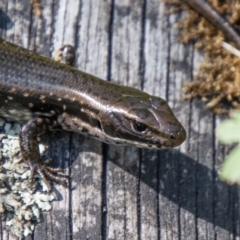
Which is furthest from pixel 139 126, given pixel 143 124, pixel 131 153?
pixel 131 153

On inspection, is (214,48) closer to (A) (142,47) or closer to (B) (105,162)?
(A) (142,47)

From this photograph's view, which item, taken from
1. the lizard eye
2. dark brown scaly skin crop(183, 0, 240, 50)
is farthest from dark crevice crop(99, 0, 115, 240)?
dark brown scaly skin crop(183, 0, 240, 50)

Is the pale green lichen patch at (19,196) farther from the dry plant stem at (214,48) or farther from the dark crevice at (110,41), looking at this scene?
the dry plant stem at (214,48)

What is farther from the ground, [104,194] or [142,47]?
[142,47]

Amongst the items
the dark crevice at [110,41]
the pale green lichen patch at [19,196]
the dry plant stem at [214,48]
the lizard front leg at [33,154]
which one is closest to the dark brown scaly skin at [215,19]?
the dry plant stem at [214,48]

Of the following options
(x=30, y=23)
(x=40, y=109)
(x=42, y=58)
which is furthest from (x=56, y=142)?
(x=30, y=23)

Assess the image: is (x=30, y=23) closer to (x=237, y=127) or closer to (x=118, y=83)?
(x=118, y=83)
